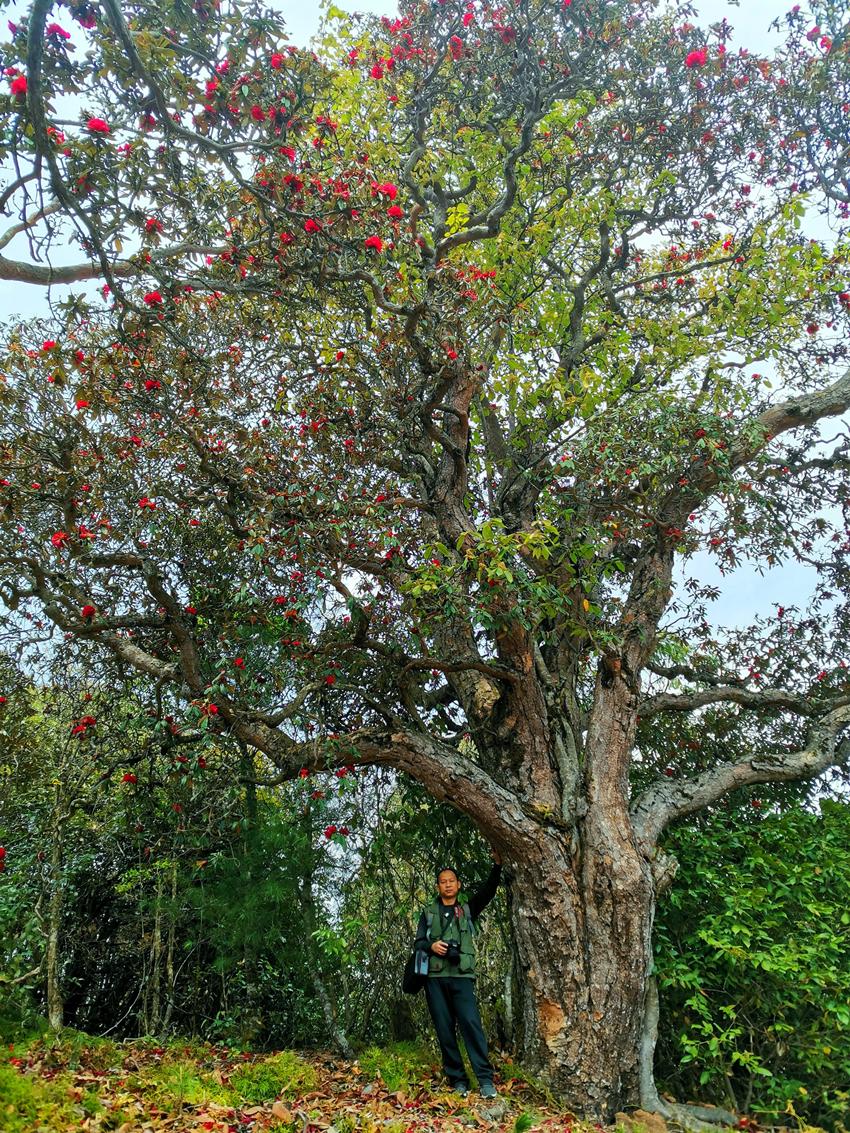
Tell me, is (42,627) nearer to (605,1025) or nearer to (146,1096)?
(146,1096)

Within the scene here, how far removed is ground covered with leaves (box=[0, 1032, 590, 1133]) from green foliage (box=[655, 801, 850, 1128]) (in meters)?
1.54

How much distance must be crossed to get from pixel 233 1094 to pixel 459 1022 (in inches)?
66.6

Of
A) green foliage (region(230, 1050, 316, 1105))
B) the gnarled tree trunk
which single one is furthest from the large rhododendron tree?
green foliage (region(230, 1050, 316, 1105))

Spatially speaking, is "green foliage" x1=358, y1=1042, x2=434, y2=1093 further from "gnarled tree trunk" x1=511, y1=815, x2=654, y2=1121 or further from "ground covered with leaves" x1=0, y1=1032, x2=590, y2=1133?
"gnarled tree trunk" x1=511, y1=815, x2=654, y2=1121

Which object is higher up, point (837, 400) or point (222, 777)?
point (837, 400)

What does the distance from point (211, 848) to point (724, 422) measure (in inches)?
246

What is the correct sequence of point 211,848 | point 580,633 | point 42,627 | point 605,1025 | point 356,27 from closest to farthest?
point 605,1025 < point 580,633 < point 42,627 < point 211,848 < point 356,27

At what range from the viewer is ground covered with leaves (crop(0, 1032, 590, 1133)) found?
3555 millimetres

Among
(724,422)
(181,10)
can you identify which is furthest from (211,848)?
(181,10)

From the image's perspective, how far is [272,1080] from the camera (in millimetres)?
4828

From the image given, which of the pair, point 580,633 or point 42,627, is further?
point 42,627

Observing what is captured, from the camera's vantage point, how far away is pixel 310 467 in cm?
707

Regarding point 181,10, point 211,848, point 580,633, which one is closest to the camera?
point 181,10

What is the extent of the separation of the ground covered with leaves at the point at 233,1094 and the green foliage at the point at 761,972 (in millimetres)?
1542
